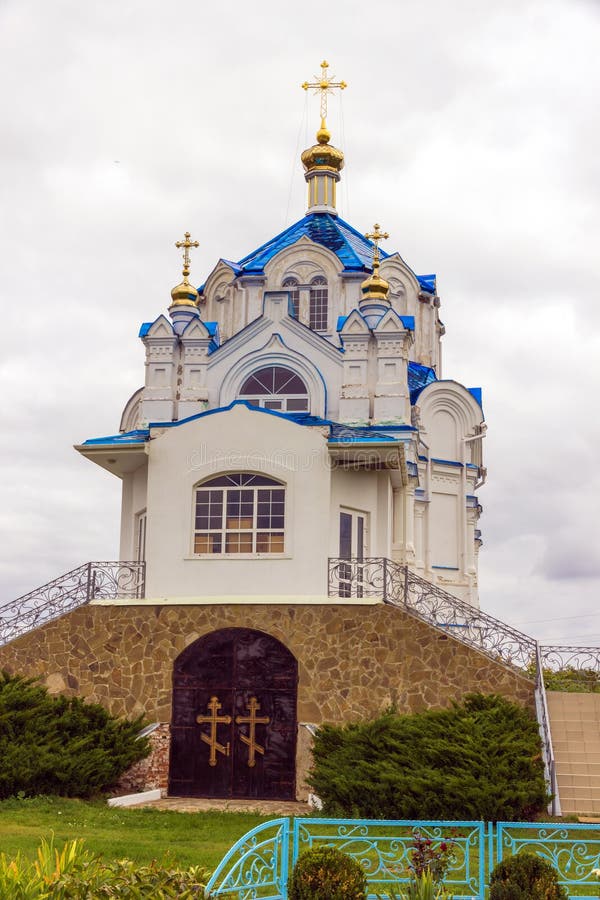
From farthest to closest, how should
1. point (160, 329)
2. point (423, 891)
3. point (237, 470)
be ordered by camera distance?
point (160, 329)
point (237, 470)
point (423, 891)

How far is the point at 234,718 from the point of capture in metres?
17.5

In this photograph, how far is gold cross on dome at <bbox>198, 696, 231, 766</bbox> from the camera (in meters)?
17.4

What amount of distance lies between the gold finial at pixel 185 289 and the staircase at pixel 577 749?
437 inches

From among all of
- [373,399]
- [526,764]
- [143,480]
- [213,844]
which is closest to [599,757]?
[526,764]

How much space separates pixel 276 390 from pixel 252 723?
714 cm

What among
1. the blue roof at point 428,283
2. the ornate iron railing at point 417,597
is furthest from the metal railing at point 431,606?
the blue roof at point 428,283

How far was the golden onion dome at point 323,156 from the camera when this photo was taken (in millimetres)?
29344

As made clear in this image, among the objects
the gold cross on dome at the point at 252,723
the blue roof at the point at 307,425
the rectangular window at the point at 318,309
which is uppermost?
the rectangular window at the point at 318,309

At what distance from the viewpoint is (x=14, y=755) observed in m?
15.7

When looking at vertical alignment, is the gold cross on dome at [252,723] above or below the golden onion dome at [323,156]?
below

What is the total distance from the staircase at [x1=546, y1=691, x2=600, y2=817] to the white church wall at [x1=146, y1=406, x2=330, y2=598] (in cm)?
436

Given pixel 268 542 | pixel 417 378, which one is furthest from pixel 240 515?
pixel 417 378

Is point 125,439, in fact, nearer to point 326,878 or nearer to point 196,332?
point 196,332

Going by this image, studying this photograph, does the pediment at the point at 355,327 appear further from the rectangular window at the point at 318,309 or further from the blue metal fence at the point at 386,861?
the blue metal fence at the point at 386,861
